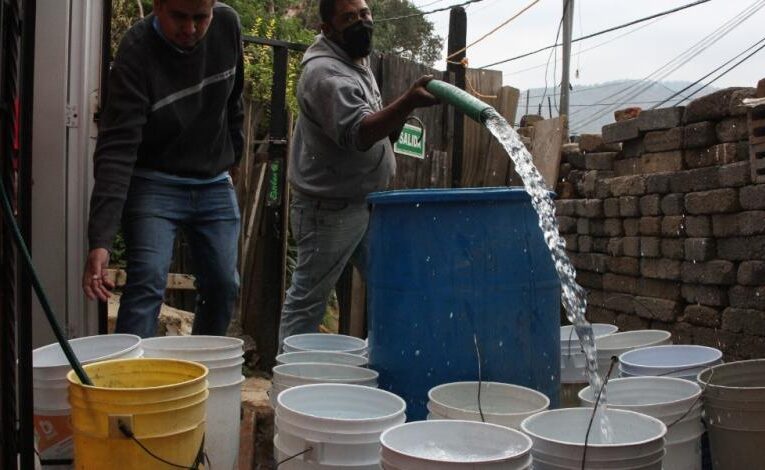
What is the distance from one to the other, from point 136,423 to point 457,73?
11.9 feet

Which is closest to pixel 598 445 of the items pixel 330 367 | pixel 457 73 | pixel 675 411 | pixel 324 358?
pixel 675 411

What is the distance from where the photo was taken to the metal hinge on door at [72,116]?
9.00 feet

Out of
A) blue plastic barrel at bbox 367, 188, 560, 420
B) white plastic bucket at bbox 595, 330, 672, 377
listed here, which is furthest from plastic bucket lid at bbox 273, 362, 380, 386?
white plastic bucket at bbox 595, 330, 672, 377

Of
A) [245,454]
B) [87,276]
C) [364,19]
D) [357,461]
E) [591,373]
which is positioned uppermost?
[364,19]

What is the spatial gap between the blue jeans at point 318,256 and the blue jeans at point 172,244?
43 centimetres

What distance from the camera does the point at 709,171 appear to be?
14.6 feet

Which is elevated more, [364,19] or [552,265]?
[364,19]

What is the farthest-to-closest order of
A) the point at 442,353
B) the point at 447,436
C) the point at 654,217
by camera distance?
the point at 654,217
the point at 442,353
the point at 447,436

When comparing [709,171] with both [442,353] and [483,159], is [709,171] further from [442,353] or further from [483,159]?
[442,353]

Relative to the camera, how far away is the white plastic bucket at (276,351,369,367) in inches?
93.9

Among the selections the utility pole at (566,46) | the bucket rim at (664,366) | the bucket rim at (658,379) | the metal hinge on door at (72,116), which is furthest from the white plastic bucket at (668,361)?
the utility pole at (566,46)

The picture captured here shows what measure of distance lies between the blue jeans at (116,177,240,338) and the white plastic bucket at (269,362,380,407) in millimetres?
641

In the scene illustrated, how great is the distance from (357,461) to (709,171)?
3.57m

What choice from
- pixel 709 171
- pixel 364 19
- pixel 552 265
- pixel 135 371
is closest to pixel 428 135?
pixel 364 19
